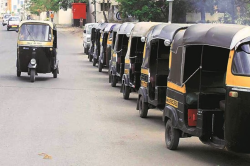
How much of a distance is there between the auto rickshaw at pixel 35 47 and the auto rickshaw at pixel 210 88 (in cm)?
1081

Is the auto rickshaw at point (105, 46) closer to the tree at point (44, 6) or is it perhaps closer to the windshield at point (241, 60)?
the windshield at point (241, 60)

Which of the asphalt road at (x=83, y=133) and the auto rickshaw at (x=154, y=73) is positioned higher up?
the auto rickshaw at (x=154, y=73)

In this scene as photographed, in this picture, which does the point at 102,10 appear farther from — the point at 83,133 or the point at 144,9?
the point at 83,133

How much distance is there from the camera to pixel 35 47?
69.1 feet

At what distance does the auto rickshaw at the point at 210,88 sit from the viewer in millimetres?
8328

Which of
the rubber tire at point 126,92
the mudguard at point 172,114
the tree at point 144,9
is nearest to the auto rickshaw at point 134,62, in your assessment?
the rubber tire at point 126,92

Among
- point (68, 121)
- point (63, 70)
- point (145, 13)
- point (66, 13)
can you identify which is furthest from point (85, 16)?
point (68, 121)

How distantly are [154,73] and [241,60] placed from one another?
5.67 meters

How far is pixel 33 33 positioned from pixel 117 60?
341 cm

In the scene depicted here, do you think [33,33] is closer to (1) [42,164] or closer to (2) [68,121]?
(2) [68,121]

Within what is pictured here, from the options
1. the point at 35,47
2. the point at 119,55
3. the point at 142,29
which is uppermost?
the point at 142,29

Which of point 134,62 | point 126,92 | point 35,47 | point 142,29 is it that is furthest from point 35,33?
point 142,29

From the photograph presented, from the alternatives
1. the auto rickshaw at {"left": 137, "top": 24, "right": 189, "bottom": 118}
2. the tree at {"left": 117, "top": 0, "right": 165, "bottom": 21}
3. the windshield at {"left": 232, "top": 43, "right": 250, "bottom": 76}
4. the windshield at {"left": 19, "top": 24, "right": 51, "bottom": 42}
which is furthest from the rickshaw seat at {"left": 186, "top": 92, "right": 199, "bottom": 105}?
the tree at {"left": 117, "top": 0, "right": 165, "bottom": 21}

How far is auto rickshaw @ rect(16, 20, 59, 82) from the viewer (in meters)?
21.0
